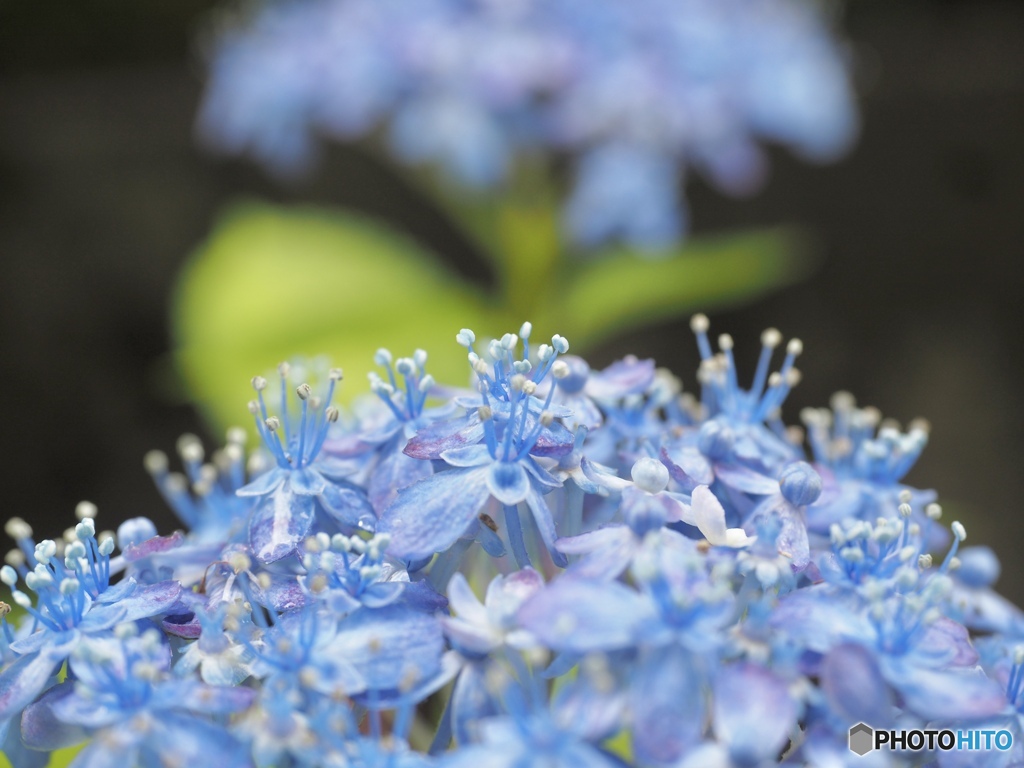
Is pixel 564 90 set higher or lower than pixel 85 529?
higher

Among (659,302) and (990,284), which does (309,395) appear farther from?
(990,284)

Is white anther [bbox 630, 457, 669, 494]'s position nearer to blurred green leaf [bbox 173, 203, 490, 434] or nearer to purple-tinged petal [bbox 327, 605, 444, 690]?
purple-tinged petal [bbox 327, 605, 444, 690]

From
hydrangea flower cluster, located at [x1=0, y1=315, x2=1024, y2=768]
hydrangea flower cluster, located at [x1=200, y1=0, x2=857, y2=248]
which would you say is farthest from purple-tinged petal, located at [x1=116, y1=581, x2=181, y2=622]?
hydrangea flower cluster, located at [x1=200, y1=0, x2=857, y2=248]

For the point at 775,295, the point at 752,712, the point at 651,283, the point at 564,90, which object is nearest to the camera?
the point at 752,712

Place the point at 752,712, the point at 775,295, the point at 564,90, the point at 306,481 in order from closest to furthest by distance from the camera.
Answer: the point at 752,712 → the point at 306,481 → the point at 564,90 → the point at 775,295

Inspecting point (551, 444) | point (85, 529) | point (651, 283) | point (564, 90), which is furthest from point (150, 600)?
point (651, 283)

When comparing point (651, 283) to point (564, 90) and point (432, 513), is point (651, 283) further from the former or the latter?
point (432, 513)

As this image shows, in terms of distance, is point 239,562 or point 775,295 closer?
point 239,562
